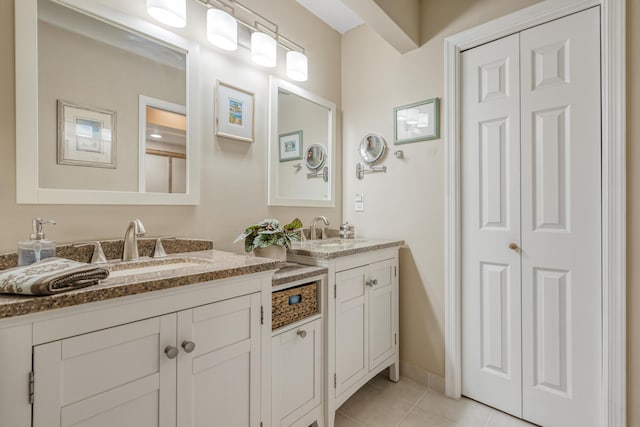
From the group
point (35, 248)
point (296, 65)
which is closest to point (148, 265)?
point (35, 248)

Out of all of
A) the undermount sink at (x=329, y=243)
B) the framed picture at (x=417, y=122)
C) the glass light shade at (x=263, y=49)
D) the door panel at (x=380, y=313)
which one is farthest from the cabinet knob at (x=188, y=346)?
the framed picture at (x=417, y=122)

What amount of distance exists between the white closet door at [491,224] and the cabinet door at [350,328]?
25.4 inches

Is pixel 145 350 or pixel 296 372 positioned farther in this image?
pixel 296 372

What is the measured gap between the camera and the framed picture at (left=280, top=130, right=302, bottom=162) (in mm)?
2020

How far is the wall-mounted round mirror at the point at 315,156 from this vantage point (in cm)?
221

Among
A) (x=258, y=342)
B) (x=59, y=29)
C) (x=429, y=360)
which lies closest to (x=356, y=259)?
(x=258, y=342)

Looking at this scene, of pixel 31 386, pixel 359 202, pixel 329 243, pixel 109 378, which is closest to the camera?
pixel 31 386

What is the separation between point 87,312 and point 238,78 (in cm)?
141

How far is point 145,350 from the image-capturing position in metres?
0.89

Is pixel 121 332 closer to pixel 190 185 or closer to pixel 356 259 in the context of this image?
pixel 190 185

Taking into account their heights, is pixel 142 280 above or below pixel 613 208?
below

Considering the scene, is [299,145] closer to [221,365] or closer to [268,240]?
[268,240]

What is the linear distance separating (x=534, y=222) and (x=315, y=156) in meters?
1.39

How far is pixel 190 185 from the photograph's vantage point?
1.53m
